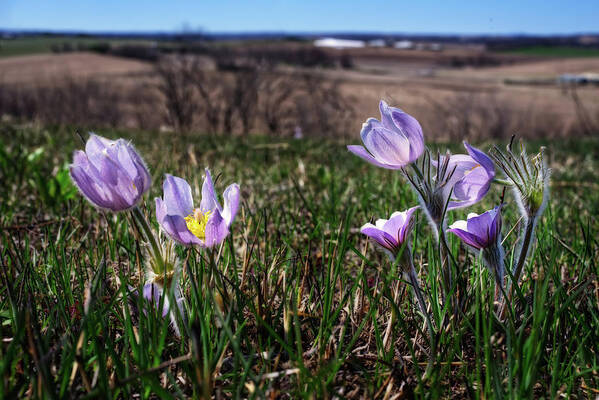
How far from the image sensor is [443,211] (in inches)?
47.9

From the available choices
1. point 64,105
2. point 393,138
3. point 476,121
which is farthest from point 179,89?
point 393,138

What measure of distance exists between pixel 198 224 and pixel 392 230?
518 mm

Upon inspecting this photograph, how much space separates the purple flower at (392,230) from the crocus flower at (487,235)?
122 mm

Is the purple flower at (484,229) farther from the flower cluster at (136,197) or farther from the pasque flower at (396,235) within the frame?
the flower cluster at (136,197)

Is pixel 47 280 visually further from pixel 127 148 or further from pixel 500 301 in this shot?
pixel 500 301

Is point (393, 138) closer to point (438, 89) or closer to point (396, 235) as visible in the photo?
point (396, 235)

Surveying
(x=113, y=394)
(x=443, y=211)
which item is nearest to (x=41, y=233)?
(x=113, y=394)

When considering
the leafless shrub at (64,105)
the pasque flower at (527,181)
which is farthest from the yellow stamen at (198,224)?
the leafless shrub at (64,105)

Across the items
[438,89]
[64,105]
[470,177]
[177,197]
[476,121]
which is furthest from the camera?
[438,89]

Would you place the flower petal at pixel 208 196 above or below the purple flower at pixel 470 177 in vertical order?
below

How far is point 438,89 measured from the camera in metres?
46.2

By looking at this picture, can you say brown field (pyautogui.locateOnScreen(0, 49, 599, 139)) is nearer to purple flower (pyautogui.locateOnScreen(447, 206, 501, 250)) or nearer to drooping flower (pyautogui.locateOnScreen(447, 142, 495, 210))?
drooping flower (pyautogui.locateOnScreen(447, 142, 495, 210))

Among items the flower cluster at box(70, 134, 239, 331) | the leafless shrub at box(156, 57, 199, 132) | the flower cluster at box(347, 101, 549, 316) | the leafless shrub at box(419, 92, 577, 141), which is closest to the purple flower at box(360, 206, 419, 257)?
the flower cluster at box(347, 101, 549, 316)

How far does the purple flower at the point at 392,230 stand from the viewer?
1.24 m
